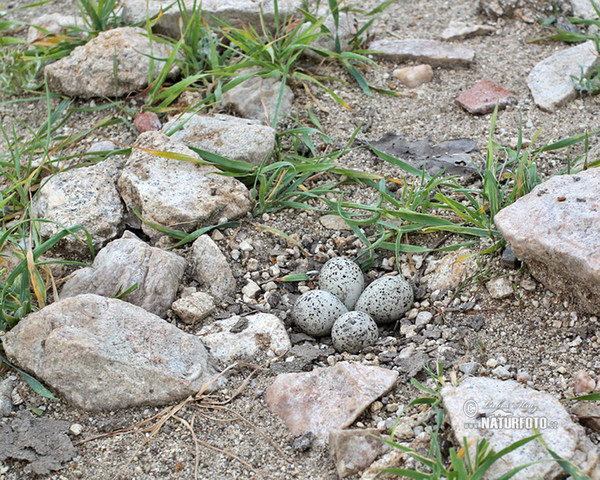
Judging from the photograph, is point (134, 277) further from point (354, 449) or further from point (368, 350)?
point (354, 449)

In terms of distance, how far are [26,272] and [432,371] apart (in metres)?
1.67

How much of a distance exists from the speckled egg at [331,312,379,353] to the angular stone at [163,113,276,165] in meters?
1.08

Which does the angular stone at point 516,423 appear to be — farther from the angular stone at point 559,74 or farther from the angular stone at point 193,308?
the angular stone at point 559,74

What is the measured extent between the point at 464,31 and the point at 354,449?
314 cm

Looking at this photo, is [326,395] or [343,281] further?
[343,281]

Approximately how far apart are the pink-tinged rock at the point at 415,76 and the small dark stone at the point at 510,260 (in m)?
1.64

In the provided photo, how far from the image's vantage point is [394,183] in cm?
347

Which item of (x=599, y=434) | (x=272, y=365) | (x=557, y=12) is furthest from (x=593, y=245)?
(x=557, y=12)

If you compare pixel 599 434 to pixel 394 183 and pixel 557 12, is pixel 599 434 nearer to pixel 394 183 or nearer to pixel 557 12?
pixel 394 183

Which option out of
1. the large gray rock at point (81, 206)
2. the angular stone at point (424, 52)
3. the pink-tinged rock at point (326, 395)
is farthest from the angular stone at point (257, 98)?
the pink-tinged rock at point (326, 395)

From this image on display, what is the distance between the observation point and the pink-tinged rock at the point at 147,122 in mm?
3783

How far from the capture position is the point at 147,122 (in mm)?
3805

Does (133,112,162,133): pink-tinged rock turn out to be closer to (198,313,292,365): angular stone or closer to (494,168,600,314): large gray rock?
(198,313,292,365): angular stone

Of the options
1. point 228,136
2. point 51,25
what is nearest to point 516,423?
point 228,136
